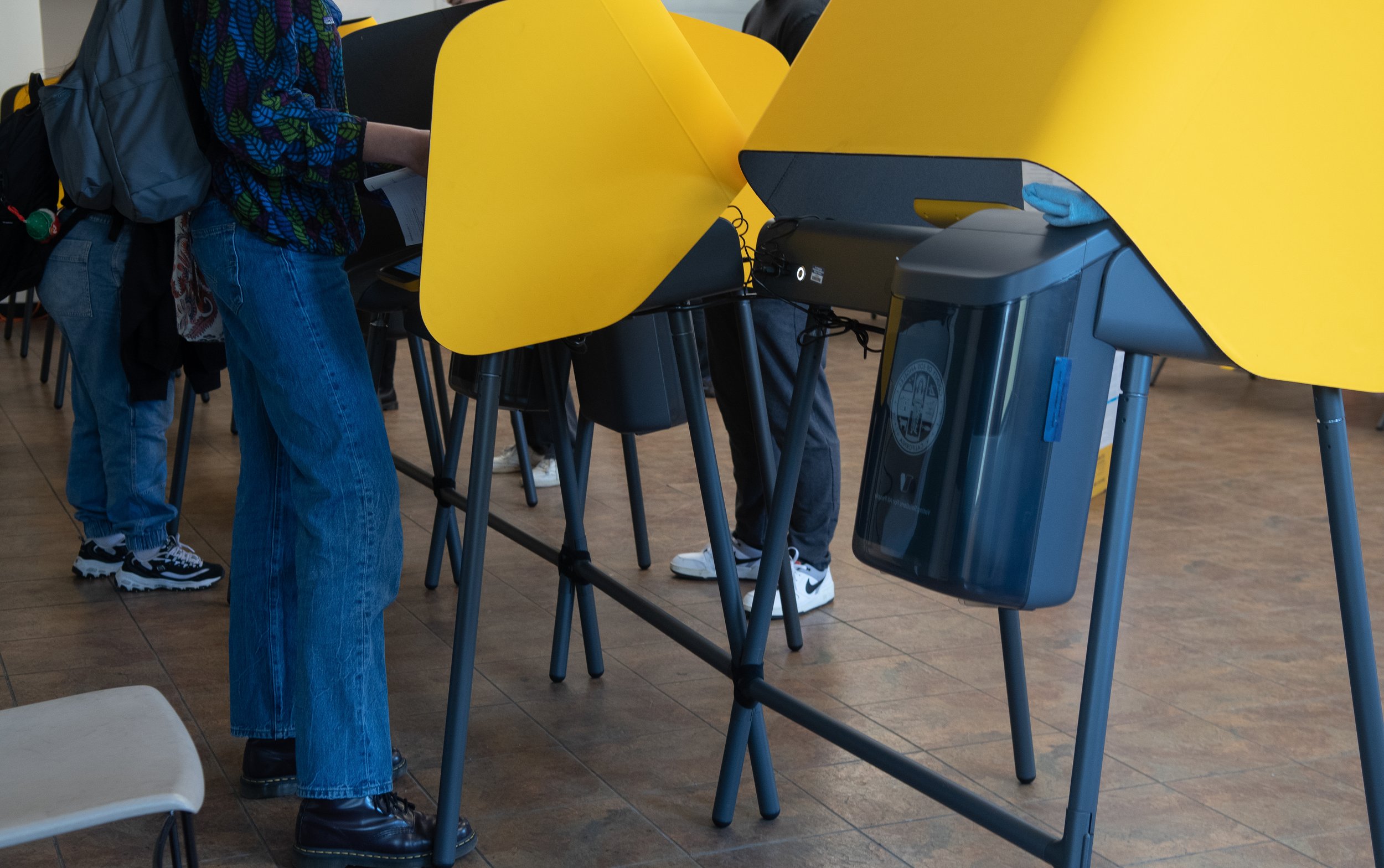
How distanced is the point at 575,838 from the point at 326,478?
23.9 inches

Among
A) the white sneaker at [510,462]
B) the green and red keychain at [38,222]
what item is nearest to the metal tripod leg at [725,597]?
the green and red keychain at [38,222]

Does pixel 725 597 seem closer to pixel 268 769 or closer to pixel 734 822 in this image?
pixel 734 822

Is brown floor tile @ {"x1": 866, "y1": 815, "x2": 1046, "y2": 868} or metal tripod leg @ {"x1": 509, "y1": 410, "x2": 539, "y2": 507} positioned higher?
metal tripod leg @ {"x1": 509, "y1": 410, "x2": 539, "y2": 507}

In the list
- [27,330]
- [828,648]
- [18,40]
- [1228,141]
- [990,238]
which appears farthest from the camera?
[18,40]

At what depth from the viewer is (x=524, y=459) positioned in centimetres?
321

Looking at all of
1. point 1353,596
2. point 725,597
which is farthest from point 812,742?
point 1353,596

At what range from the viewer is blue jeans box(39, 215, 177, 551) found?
2615 millimetres

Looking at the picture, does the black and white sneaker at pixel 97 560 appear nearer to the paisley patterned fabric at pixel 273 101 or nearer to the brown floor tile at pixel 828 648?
the brown floor tile at pixel 828 648

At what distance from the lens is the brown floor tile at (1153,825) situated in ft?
5.47

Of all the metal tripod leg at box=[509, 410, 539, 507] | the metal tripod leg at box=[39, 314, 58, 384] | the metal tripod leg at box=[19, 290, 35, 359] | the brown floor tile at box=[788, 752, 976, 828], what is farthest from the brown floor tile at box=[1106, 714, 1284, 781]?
the metal tripod leg at box=[19, 290, 35, 359]

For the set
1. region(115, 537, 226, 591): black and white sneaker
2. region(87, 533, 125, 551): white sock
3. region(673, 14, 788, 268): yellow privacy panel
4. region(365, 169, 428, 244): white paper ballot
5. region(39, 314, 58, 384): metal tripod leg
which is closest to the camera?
region(365, 169, 428, 244): white paper ballot

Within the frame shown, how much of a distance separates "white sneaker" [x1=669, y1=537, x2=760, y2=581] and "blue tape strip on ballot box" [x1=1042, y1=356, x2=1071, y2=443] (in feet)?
5.44

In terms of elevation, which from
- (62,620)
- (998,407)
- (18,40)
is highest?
(18,40)

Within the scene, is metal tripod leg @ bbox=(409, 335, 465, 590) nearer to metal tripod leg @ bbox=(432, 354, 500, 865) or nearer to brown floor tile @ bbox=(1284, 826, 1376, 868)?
metal tripod leg @ bbox=(432, 354, 500, 865)
